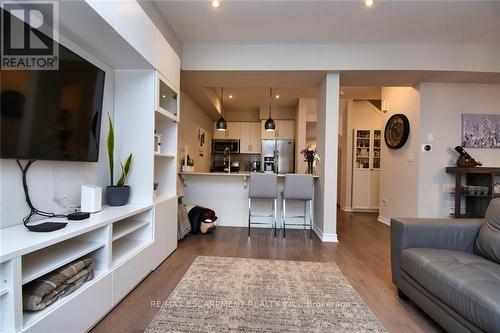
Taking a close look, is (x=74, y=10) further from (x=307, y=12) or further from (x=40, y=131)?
(x=307, y=12)

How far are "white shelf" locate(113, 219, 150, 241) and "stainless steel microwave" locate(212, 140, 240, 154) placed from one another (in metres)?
4.58

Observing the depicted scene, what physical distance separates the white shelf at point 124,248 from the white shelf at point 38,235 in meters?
0.33

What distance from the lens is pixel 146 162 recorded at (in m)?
2.21

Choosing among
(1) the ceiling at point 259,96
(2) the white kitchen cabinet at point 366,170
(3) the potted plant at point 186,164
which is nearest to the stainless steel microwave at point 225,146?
(1) the ceiling at point 259,96

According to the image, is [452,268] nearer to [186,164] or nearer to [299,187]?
[299,187]

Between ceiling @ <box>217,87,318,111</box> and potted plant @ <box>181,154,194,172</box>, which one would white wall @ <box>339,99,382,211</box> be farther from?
potted plant @ <box>181,154,194,172</box>

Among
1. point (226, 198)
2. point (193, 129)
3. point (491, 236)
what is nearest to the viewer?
point (491, 236)

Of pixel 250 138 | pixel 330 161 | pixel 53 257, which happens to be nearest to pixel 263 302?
pixel 53 257

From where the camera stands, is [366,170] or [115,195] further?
[366,170]

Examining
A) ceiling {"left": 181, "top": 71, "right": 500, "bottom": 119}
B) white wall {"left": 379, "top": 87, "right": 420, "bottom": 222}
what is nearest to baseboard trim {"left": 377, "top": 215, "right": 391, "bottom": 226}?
white wall {"left": 379, "top": 87, "right": 420, "bottom": 222}

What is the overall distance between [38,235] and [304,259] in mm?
2265

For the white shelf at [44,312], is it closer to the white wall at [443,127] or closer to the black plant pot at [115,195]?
the black plant pot at [115,195]

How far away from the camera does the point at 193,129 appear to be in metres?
4.72

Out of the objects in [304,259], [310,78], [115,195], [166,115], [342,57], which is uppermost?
[342,57]
